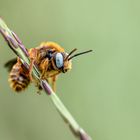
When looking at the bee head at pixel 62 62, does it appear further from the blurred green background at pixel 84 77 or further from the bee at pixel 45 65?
the blurred green background at pixel 84 77

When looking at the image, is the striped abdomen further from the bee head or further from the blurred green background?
the blurred green background

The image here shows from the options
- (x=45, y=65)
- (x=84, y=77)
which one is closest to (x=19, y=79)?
(x=45, y=65)

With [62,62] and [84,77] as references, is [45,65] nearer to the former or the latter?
[62,62]

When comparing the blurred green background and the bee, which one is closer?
the bee

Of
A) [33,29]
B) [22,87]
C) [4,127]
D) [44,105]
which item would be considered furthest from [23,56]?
[33,29]

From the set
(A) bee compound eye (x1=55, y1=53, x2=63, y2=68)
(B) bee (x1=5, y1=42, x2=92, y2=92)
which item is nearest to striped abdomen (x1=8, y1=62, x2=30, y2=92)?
(B) bee (x1=5, y1=42, x2=92, y2=92)

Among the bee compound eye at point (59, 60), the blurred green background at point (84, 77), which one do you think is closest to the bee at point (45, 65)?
the bee compound eye at point (59, 60)
